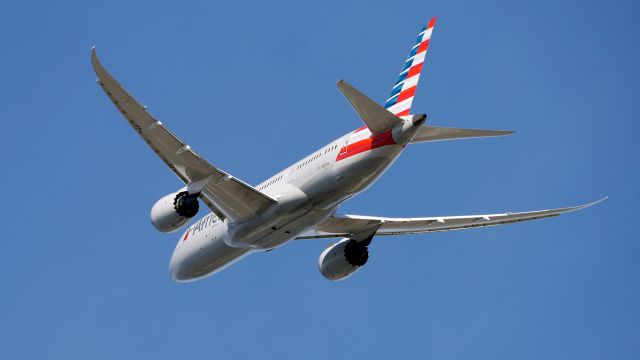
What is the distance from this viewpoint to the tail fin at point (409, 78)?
34938 mm

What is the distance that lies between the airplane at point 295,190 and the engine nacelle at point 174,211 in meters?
0.03

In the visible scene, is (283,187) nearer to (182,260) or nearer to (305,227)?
(305,227)

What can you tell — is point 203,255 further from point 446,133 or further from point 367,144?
point 446,133

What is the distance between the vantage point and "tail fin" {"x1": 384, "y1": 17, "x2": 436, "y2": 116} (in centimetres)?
3494

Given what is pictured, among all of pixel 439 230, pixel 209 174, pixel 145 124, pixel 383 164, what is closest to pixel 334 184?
pixel 383 164

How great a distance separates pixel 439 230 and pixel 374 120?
10.4m

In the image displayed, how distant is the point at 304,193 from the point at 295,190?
1.15ft

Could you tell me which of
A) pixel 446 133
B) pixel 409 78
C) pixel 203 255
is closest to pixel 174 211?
pixel 203 255

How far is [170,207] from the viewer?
3659cm

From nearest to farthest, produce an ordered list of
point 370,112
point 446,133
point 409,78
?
1. point 370,112
2. point 446,133
3. point 409,78

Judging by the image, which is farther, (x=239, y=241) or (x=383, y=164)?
(x=239, y=241)

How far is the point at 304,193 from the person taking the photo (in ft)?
114

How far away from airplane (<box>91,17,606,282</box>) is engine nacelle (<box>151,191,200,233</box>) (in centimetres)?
3

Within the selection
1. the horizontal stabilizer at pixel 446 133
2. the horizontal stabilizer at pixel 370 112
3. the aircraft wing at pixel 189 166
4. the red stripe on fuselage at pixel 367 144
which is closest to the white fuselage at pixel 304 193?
the red stripe on fuselage at pixel 367 144
